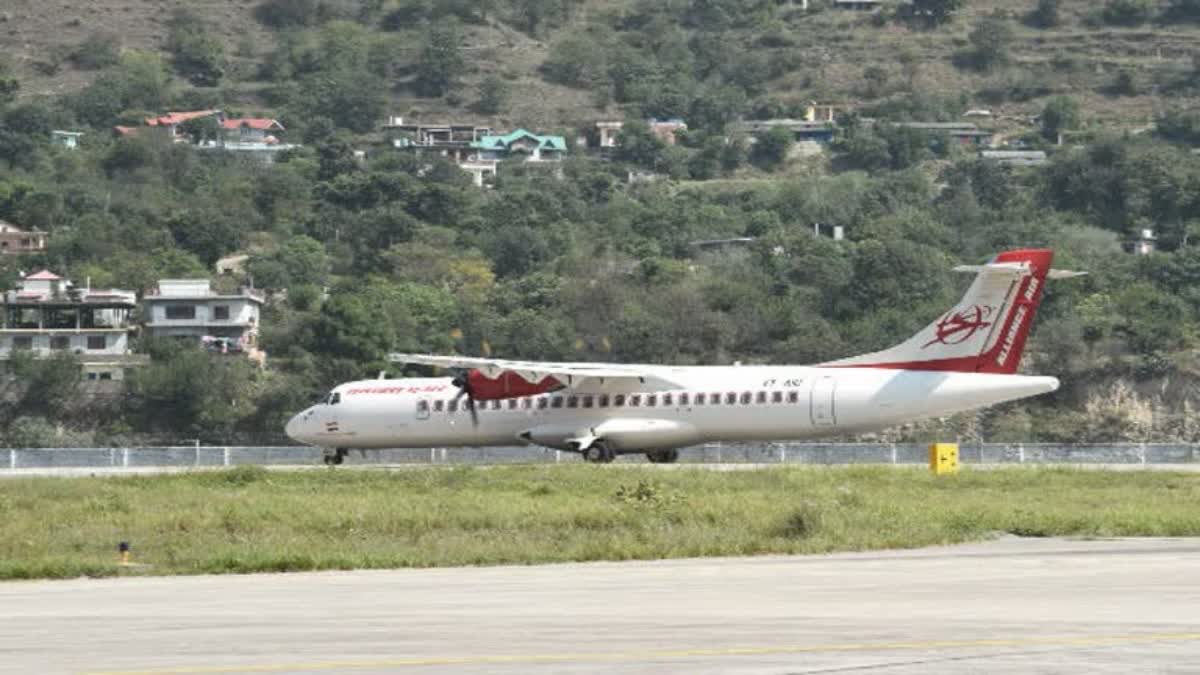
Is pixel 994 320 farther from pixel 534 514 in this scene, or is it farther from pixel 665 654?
pixel 665 654

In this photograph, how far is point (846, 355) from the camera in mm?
117625

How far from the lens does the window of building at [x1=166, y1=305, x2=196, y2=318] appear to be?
148m

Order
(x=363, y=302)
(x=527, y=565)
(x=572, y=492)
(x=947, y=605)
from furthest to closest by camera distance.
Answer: (x=363, y=302) < (x=572, y=492) < (x=527, y=565) < (x=947, y=605)

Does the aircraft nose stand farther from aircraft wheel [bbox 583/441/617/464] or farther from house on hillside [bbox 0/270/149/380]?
house on hillside [bbox 0/270/149/380]

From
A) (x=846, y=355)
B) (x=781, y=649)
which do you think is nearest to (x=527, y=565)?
(x=781, y=649)

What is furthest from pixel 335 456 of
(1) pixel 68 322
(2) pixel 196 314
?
(2) pixel 196 314

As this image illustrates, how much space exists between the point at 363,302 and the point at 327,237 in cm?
5750

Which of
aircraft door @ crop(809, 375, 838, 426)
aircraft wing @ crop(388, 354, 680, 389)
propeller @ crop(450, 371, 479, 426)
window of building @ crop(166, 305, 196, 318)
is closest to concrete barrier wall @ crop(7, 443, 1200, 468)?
propeller @ crop(450, 371, 479, 426)

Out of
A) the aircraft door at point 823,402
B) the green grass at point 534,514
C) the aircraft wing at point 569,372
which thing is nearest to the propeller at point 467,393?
the aircraft wing at point 569,372

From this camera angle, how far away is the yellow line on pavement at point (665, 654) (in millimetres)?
25344

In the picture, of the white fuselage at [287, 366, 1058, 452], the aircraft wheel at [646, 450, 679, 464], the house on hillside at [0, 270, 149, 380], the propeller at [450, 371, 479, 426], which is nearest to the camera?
the white fuselage at [287, 366, 1058, 452]

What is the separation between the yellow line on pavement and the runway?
27mm

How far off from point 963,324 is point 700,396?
264 inches

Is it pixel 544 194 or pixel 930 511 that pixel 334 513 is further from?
pixel 544 194
